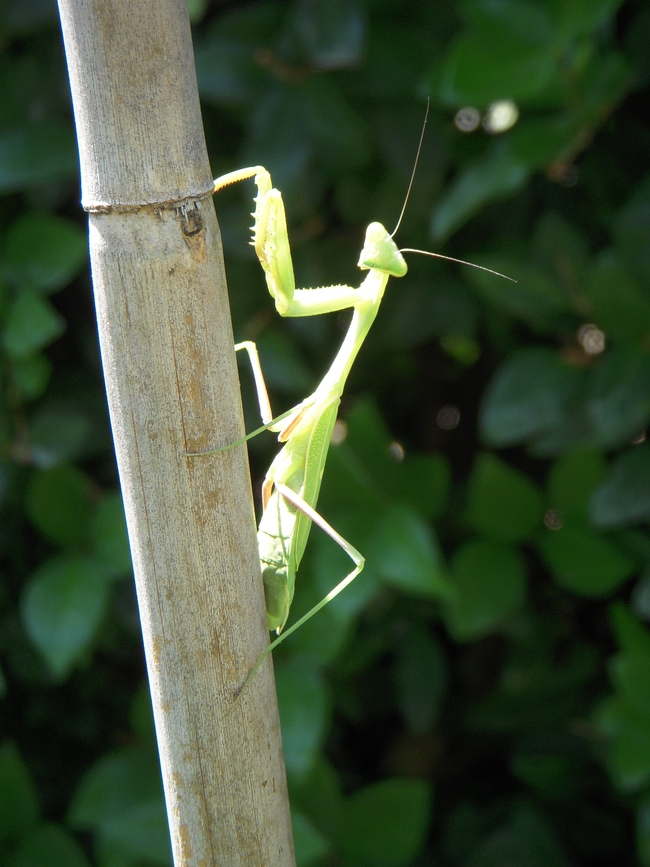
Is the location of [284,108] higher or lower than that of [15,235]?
higher

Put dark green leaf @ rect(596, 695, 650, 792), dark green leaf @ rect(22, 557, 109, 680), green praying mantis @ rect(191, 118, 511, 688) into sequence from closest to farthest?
green praying mantis @ rect(191, 118, 511, 688) → dark green leaf @ rect(22, 557, 109, 680) → dark green leaf @ rect(596, 695, 650, 792)

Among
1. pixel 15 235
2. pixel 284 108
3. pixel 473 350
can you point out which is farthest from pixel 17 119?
pixel 473 350

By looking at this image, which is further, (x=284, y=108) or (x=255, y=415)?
(x=255, y=415)

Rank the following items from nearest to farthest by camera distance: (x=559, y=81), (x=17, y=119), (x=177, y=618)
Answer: (x=177, y=618)
(x=559, y=81)
(x=17, y=119)

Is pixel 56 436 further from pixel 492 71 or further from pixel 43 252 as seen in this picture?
pixel 492 71

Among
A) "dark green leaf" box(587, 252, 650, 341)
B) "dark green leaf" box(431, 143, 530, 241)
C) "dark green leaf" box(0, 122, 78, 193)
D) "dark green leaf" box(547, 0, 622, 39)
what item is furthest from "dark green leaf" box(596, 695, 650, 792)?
"dark green leaf" box(0, 122, 78, 193)

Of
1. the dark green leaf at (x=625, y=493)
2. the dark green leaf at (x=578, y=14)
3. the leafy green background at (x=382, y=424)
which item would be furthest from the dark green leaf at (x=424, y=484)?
the dark green leaf at (x=578, y=14)

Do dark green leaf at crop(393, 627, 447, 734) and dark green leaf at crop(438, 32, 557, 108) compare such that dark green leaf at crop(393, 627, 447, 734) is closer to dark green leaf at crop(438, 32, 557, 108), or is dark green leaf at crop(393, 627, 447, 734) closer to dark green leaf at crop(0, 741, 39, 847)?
dark green leaf at crop(0, 741, 39, 847)

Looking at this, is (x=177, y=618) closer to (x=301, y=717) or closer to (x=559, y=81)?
(x=301, y=717)
